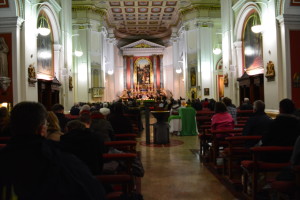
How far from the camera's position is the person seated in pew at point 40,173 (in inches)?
53.8

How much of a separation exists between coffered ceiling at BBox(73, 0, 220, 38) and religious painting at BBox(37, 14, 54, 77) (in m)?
8.17

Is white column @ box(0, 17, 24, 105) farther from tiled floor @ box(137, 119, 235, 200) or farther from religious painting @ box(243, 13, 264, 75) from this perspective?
religious painting @ box(243, 13, 264, 75)

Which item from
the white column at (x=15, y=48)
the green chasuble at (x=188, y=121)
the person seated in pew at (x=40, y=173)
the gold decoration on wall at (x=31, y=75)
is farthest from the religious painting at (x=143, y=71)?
the person seated in pew at (x=40, y=173)

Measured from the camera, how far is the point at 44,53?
1173cm

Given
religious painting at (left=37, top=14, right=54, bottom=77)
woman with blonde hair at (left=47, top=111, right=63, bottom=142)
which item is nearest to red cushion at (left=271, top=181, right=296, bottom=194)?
woman with blonde hair at (left=47, top=111, right=63, bottom=142)

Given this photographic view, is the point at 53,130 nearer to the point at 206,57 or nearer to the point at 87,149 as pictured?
the point at 87,149

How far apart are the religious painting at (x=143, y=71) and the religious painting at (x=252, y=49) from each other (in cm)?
1932

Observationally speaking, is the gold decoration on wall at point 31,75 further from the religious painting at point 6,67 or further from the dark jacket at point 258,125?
the dark jacket at point 258,125

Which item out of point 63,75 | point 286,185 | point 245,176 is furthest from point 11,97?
point 286,185

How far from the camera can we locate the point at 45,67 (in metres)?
11.8

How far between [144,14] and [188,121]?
51.8ft

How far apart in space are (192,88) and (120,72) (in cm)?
1217

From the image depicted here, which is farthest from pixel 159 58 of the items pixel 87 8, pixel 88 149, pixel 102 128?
pixel 88 149

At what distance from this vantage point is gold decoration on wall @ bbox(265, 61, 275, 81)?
9.46 m
